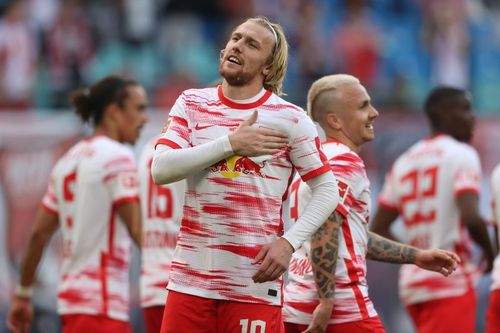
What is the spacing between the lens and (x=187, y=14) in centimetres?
1744

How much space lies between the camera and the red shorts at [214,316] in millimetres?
5691

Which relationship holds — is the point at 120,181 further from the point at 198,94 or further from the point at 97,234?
the point at 198,94

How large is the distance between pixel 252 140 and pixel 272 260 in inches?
21.8

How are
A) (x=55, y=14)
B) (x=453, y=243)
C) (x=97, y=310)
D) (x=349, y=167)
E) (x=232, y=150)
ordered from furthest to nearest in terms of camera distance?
(x=55, y=14), (x=453, y=243), (x=97, y=310), (x=349, y=167), (x=232, y=150)

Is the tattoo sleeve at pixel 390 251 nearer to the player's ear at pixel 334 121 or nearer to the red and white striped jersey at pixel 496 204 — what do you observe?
the player's ear at pixel 334 121

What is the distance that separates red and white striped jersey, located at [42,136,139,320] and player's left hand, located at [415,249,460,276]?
93.9 inches

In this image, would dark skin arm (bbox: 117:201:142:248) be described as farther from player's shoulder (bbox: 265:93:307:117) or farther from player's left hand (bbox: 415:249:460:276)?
player's shoulder (bbox: 265:93:307:117)

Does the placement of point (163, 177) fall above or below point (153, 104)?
below

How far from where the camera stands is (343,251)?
661cm

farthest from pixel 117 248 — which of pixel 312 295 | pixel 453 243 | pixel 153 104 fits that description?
pixel 153 104

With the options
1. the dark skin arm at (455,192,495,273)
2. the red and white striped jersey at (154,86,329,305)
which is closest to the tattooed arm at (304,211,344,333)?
the red and white striped jersey at (154,86,329,305)

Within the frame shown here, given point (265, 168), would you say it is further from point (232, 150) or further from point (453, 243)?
point (453, 243)

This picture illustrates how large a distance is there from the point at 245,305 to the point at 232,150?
0.74m

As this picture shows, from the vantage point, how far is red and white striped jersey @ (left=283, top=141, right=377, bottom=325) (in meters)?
6.59
